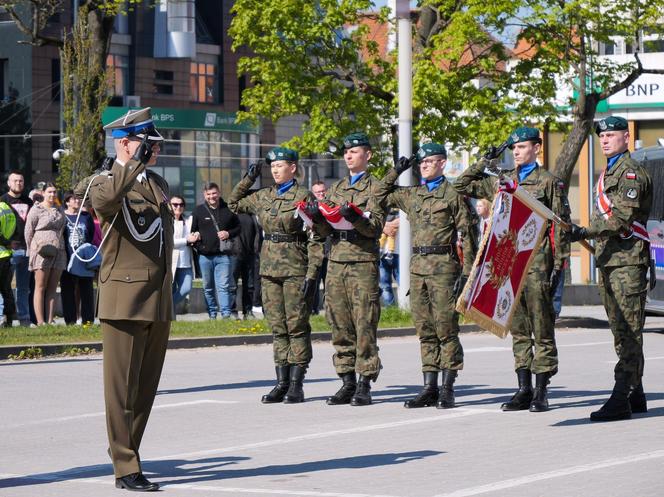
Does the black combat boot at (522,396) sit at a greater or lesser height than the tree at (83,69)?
lesser

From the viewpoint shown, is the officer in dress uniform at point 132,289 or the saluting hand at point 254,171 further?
the saluting hand at point 254,171

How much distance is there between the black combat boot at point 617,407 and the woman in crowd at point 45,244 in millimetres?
10616

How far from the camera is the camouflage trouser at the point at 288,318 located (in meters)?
12.0

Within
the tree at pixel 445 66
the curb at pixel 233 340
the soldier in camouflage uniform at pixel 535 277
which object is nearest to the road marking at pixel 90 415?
the soldier in camouflage uniform at pixel 535 277

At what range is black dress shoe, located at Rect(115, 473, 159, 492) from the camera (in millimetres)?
7840

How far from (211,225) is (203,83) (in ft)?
123

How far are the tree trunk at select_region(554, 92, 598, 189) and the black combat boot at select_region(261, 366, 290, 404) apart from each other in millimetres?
15527

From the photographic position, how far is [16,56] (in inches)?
1998

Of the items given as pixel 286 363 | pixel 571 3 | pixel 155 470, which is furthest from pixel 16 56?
pixel 155 470

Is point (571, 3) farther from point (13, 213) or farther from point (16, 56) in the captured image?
point (16, 56)

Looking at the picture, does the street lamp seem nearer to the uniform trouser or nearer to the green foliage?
the green foliage

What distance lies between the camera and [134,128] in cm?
808

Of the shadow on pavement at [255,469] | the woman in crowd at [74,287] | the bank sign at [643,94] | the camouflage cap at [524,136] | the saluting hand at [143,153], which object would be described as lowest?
the shadow on pavement at [255,469]

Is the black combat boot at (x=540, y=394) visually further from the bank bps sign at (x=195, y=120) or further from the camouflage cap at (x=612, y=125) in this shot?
the bank bps sign at (x=195, y=120)
